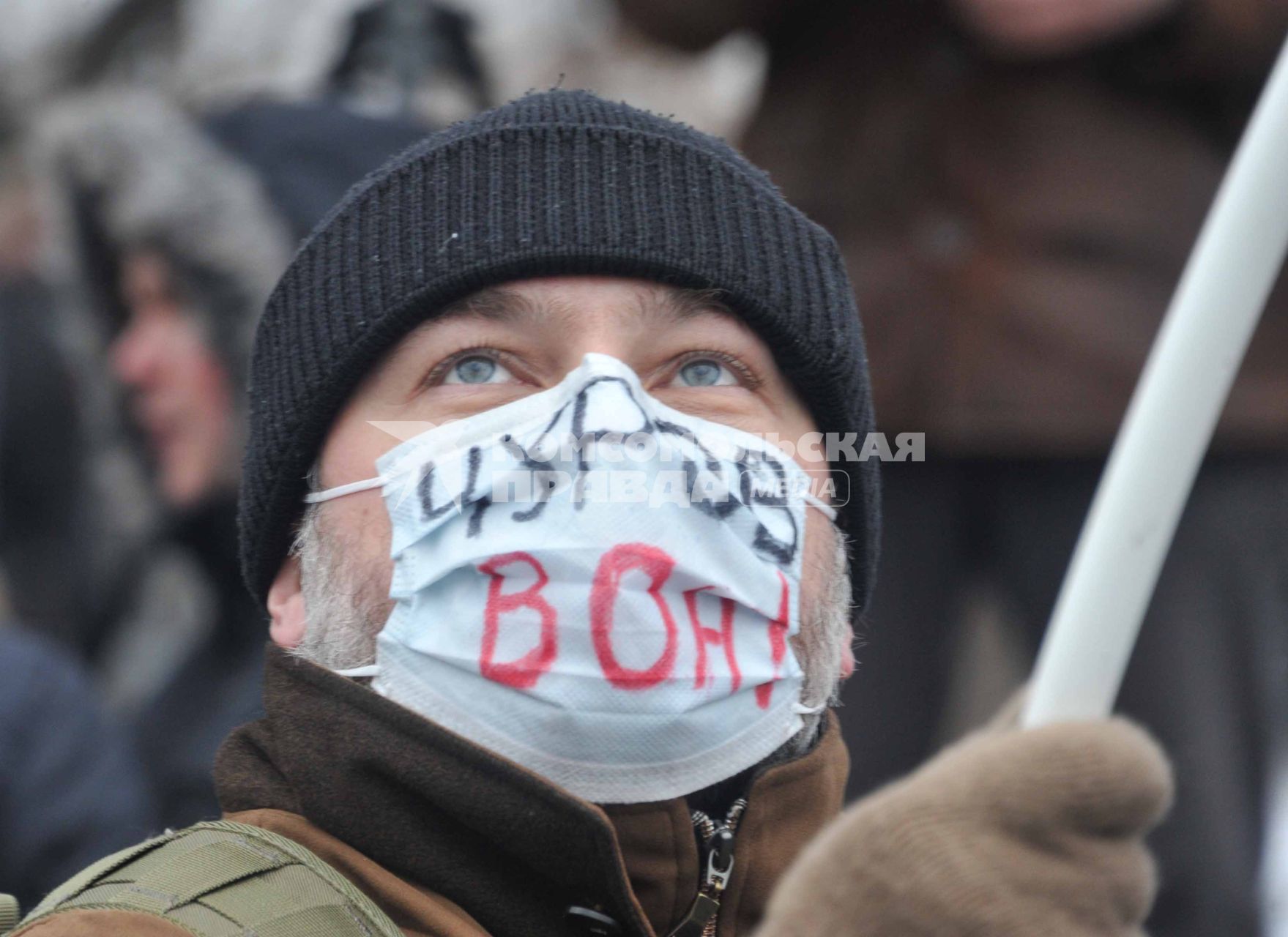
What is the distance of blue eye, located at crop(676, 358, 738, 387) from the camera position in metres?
2.21

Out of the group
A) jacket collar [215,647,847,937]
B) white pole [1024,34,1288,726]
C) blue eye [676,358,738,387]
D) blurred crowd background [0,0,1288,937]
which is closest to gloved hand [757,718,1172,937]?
white pole [1024,34,1288,726]

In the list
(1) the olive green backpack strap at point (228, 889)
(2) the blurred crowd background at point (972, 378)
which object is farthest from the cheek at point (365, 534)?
(2) the blurred crowd background at point (972, 378)

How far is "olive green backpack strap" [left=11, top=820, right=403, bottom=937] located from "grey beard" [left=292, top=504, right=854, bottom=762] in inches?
11.7

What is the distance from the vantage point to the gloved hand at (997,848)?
4.53ft

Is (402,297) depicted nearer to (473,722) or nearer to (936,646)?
(473,722)

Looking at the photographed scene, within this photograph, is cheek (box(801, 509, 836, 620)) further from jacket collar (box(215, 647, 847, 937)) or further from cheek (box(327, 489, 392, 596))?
cheek (box(327, 489, 392, 596))

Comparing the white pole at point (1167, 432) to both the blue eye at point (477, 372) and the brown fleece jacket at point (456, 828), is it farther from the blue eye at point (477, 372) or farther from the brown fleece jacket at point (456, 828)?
the blue eye at point (477, 372)

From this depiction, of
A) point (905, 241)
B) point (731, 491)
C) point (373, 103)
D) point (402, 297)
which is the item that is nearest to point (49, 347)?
point (373, 103)

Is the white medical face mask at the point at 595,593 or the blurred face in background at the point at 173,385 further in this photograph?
the blurred face in background at the point at 173,385

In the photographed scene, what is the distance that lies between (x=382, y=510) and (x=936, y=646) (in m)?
1.81

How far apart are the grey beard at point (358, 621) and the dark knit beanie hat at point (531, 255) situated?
12cm

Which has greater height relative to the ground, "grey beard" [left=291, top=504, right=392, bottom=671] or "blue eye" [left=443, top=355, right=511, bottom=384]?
"blue eye" [left=443, top=355, right=511, bottom=384]

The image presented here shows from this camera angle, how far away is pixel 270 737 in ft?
6.48

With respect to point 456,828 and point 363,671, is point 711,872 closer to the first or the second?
point 456,828
